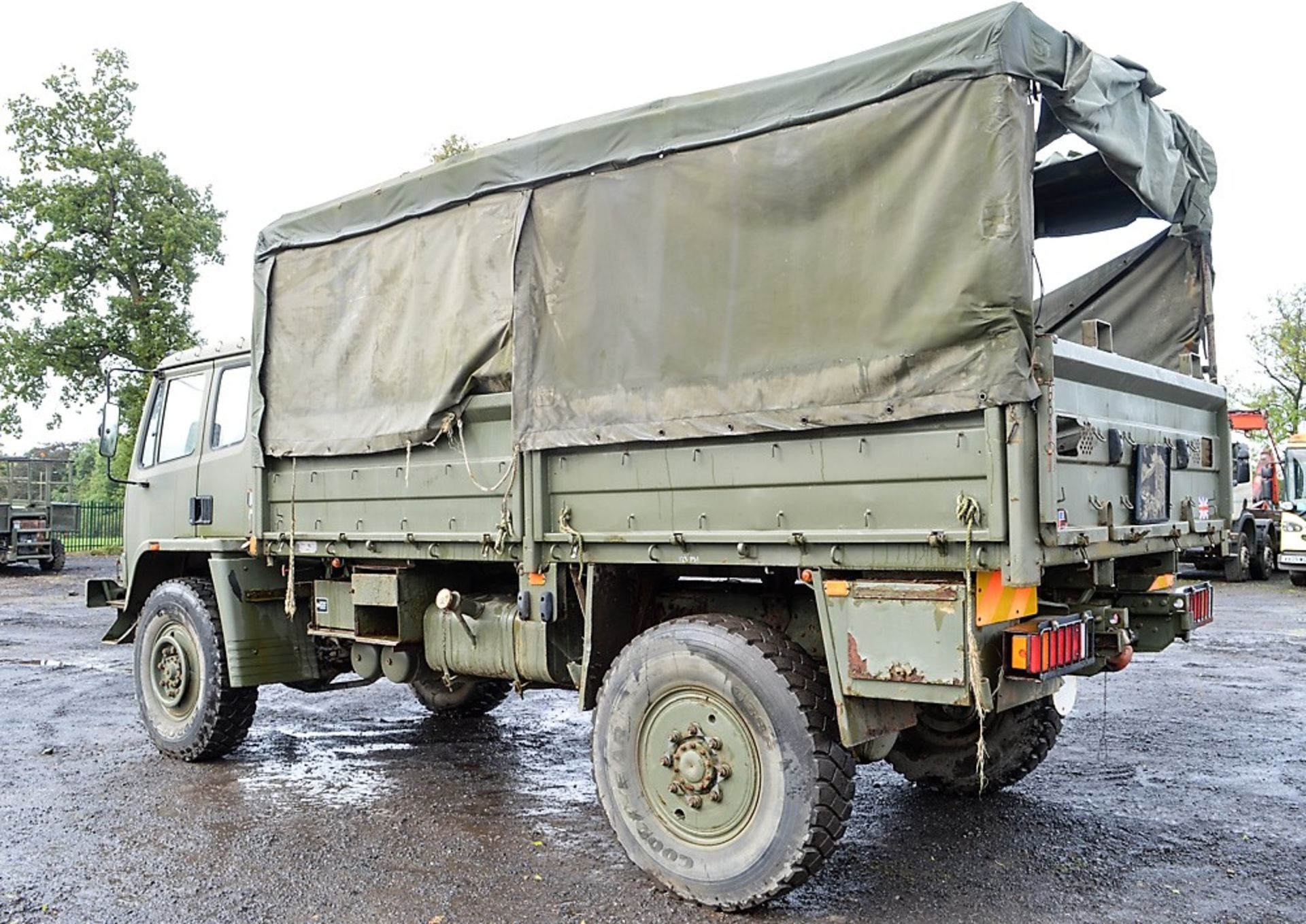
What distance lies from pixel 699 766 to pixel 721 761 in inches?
3.9

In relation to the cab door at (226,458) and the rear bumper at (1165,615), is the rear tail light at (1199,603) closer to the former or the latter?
the rear bumper at (1165,615)

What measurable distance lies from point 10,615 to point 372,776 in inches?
473

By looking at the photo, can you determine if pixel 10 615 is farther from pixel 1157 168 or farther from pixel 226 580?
pixel 1157 168

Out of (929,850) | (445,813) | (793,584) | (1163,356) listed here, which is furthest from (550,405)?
(1163,356)

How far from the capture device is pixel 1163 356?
5625mm

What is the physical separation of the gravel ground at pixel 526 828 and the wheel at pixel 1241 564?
13231 millimetres

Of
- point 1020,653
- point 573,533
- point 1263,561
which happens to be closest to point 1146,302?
point 1020,653

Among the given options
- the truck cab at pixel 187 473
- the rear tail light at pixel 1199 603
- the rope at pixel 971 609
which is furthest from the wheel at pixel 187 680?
the rear tail light at pixel 1199 603

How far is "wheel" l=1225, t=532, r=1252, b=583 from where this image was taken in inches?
803

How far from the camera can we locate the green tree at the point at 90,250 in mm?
25047

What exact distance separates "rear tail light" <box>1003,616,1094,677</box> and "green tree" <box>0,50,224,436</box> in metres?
24.4

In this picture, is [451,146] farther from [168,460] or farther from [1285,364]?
[1285,364]

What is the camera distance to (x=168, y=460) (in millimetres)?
7496

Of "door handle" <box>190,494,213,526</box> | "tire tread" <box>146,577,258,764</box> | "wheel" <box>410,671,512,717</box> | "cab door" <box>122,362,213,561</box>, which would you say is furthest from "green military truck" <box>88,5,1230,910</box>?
"wheel" <box>410,671,512,717</box>
